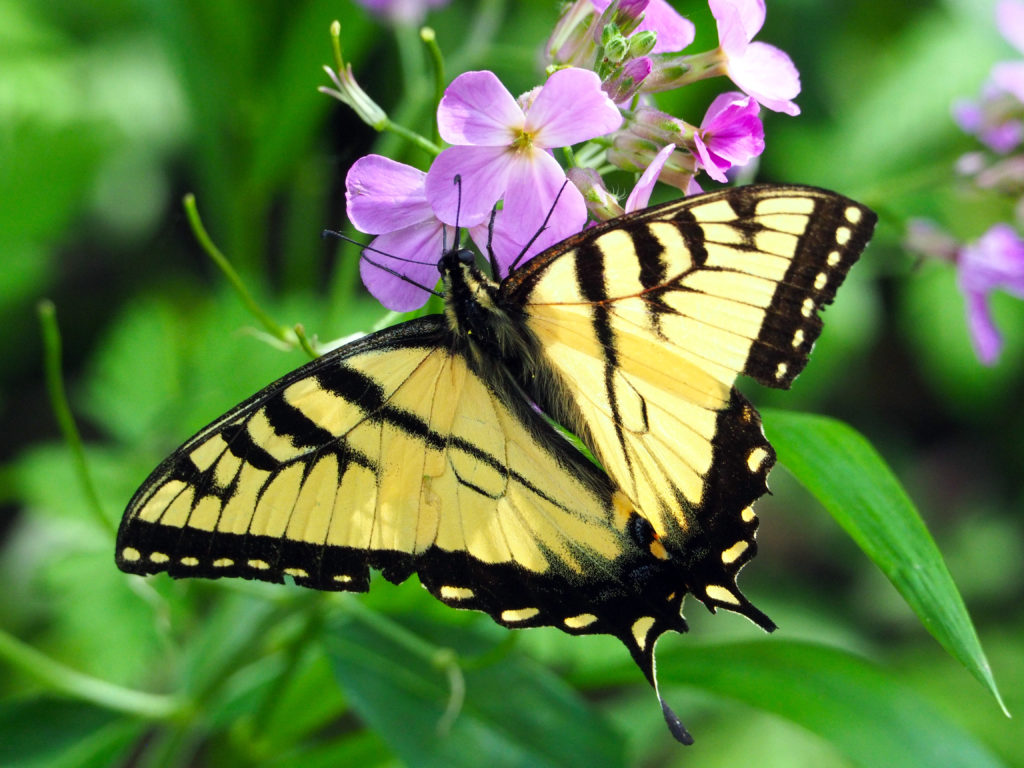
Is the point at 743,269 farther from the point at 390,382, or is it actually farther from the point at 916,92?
the point at 916,92

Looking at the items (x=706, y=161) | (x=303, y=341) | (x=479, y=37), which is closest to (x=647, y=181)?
(x=706, y=161)

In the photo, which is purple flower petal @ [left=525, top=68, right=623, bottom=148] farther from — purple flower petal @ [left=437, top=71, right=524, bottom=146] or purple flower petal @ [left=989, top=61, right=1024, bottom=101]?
purple flower petal @ [left=989, top=61, right=1024, bottom=101]

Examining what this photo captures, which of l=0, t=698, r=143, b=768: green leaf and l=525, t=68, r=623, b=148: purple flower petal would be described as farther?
l=0, t=698, r=143, b=768: green leaf

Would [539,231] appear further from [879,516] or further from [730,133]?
[879,516]

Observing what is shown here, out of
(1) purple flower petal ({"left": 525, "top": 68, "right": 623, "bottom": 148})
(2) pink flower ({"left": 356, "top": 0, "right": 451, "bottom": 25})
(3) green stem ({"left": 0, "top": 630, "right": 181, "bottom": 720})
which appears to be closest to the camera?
(1) purple flower petal ({"left": 525, "top": 68, "right": 623, "bottom": 148})

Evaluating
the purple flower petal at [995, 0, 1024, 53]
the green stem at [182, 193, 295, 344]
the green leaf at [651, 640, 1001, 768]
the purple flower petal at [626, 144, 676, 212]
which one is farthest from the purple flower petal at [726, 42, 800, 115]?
the purple flower petal at [995, 0, 1024, 53]

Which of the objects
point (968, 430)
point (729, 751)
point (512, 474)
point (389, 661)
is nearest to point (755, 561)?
point (729, 751)
